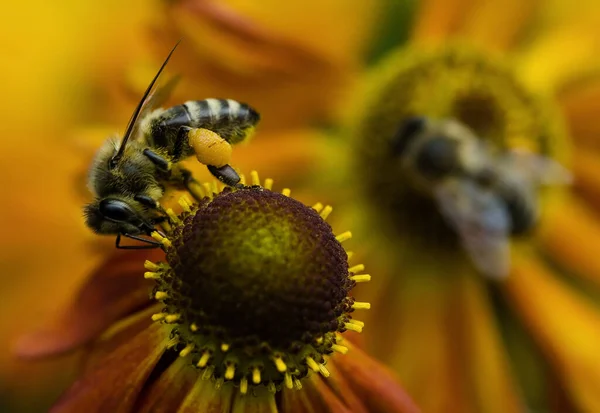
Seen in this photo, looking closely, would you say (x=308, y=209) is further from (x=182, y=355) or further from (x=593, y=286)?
(x=593, y=286)

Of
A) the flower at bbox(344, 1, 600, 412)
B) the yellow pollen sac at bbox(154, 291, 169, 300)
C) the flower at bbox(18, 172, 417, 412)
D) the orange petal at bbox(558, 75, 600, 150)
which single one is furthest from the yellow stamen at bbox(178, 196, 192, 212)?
the orange petal at bbox(558, 75, 600, 150)

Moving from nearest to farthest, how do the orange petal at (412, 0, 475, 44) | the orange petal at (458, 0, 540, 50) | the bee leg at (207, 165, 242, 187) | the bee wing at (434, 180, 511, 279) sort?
the bee leg at (207, 165, 242, 187) < the bee wing at (434, 180, 511, 279) < the orange petal at (412, 0, 475, 44) < the orange petal at (458, 0, 540, 50)

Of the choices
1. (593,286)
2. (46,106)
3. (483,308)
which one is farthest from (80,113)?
(593,286)

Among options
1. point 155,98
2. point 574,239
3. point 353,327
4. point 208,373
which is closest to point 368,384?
point 353,327

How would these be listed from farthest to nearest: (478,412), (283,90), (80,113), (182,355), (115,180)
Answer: (80,113) → (283,90) → (478,412) → (115,180) → (182,355)

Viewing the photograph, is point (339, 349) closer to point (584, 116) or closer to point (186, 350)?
point (186, 350)

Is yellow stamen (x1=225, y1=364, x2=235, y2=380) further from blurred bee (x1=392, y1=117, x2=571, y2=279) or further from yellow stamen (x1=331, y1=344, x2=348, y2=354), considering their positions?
blurred bee (x1=392, y1=117, x2=571, y2=279)
